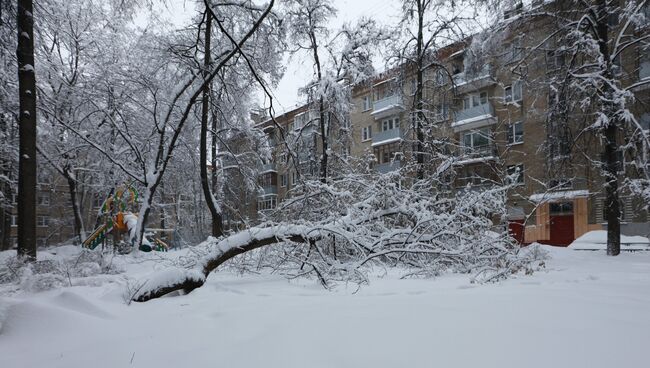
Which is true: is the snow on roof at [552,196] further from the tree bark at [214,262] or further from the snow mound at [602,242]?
the tree bark at [214,262]

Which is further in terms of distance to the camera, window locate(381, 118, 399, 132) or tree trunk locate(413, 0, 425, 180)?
window locate(381, 118, 399, 132)

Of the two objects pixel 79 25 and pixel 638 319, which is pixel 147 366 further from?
pixel 79 25

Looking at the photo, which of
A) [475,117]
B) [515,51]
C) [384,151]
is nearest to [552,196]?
[515,51]

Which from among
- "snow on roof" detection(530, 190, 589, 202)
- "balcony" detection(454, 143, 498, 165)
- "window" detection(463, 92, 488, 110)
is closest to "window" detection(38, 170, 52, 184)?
"balcony" detection(454, 143, 498, 165)

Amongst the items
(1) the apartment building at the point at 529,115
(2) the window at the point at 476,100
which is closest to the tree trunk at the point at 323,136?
(1) the apartment building at the point at 529,115

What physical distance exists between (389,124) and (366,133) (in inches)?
93.2

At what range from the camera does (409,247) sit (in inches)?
199

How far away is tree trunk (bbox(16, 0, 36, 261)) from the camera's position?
257 inches

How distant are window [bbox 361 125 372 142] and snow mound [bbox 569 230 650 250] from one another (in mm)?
19634

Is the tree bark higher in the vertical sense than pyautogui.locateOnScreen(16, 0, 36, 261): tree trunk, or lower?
lower

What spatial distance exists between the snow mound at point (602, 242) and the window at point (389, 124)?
17.1 meters

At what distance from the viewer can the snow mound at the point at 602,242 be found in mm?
11570

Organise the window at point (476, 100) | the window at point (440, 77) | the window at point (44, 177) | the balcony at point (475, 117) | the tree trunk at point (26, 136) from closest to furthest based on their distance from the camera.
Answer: the tree trunk at point (26, 136) < the window at point (440, 77) < the window at point (44, 177) < the balcony at point (475, 117) < the window at point (476, 100)

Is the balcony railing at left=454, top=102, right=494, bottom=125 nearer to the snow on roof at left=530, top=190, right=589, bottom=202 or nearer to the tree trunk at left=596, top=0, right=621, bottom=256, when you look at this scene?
the tree trunk at left=596, top=0, right=621, bottom=256
